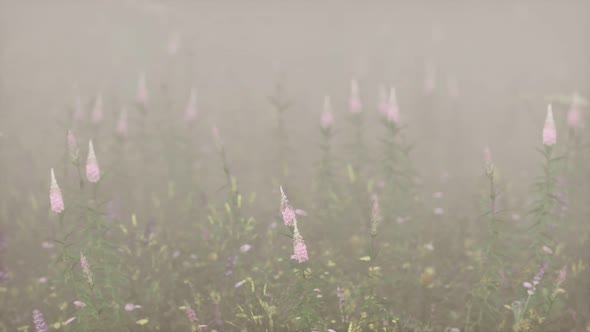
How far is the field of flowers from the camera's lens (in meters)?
5.35

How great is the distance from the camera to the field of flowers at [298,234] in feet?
17.6

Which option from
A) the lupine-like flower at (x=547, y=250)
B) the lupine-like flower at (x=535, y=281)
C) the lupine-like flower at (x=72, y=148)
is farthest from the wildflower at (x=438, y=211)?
the lupine-like flower at (x=72, y=148)

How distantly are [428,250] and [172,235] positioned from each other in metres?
3.98

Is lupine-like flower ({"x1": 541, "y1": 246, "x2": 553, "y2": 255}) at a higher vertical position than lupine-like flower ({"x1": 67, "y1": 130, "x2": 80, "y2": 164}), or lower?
lower

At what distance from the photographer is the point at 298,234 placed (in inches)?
169

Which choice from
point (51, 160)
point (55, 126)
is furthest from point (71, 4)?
point (51, 160)

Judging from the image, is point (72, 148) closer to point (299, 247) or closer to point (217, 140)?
point (217, 140)

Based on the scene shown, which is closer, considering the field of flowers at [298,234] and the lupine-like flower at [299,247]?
the lupine-like flower at [299,247]

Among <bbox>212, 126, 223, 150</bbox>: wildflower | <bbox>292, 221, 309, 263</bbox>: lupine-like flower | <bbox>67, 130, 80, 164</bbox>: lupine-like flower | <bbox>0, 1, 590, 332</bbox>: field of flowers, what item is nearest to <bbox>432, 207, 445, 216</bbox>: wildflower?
<bbox>0, 1, 590, 332</bbox>: field of flowers

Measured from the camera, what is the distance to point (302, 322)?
15.1 feet

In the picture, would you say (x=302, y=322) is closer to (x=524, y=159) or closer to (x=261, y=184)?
(x=261, y=184)

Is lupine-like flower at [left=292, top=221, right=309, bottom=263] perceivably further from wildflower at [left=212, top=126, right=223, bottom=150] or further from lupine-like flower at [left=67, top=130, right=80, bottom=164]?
lupine-like flower at [left=67, top=130, right=80, bottom=164]

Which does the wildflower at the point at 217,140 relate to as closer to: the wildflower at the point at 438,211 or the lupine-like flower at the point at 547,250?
the wildflower at the point at 438,211

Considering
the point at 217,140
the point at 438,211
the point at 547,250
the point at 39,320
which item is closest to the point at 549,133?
the point at 547,250
